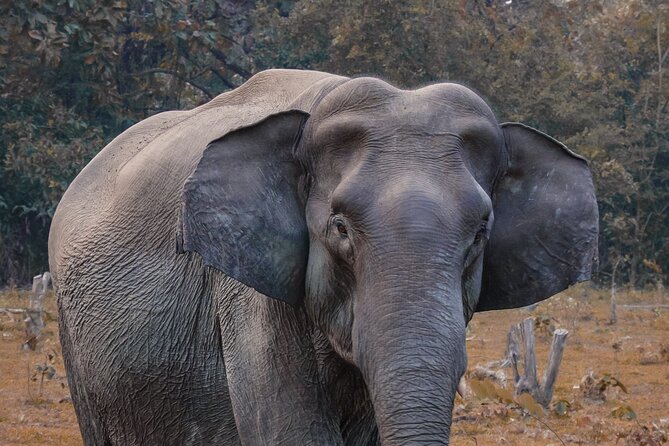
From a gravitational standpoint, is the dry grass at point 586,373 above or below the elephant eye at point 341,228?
below

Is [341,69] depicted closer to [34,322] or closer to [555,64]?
[555,64]

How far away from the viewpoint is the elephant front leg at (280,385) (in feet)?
12.4

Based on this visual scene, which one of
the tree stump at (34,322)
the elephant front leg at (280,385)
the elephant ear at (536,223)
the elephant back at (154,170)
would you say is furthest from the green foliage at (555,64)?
the elephant front leg at (280,385)

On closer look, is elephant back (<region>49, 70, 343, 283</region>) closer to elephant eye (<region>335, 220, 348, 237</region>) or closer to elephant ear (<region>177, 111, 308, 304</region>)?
elephant ear (<region>177, 111, 308, 304</region>)

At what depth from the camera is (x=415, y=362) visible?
3111 mm

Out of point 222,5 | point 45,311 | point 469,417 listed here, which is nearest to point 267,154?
point 469,417

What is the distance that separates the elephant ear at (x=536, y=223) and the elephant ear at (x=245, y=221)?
24.6 inches

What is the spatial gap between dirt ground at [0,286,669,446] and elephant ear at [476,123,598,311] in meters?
3.73

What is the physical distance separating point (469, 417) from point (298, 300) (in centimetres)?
526

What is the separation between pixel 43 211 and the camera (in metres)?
17.3

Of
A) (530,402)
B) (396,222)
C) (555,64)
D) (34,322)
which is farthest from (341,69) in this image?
(396,222)

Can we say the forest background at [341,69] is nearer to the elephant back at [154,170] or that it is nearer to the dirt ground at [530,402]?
the dirt ground at [530,402]

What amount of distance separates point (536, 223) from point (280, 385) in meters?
0.92

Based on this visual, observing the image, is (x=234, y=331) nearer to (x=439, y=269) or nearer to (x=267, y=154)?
(x=267, y=154)
